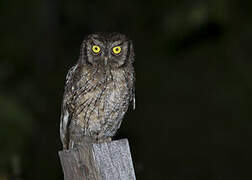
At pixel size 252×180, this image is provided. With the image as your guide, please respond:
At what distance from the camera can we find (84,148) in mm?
1581

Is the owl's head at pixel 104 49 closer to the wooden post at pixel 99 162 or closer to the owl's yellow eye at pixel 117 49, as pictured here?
the owl's yellow eye at pixel 117 49

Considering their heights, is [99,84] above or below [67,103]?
above

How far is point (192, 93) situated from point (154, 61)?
0.77m

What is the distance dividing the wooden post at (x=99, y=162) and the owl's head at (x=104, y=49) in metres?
1.33

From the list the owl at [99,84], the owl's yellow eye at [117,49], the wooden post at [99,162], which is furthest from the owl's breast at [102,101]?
the wooden post at [99,162]

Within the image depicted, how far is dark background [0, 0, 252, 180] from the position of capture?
5684mm

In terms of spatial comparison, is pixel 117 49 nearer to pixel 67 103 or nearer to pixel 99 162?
pixel 67 103

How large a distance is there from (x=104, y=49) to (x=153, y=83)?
3595 millimetres

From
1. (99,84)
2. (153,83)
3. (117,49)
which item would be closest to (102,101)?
(99,84)

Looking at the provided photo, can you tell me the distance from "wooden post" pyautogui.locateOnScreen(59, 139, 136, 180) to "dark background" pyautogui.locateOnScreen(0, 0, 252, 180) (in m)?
3.69

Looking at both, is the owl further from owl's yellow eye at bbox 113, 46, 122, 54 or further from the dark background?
the dark background

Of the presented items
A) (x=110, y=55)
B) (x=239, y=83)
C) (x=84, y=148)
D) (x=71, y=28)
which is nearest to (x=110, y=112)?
(x=110, y=55)

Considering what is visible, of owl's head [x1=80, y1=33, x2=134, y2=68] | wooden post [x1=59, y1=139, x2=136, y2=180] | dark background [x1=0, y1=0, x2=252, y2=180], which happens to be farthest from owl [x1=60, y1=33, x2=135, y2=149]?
dark background [x1=0, y1=0, x2=252, y2=180]

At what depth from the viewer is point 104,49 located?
2.90 meters
